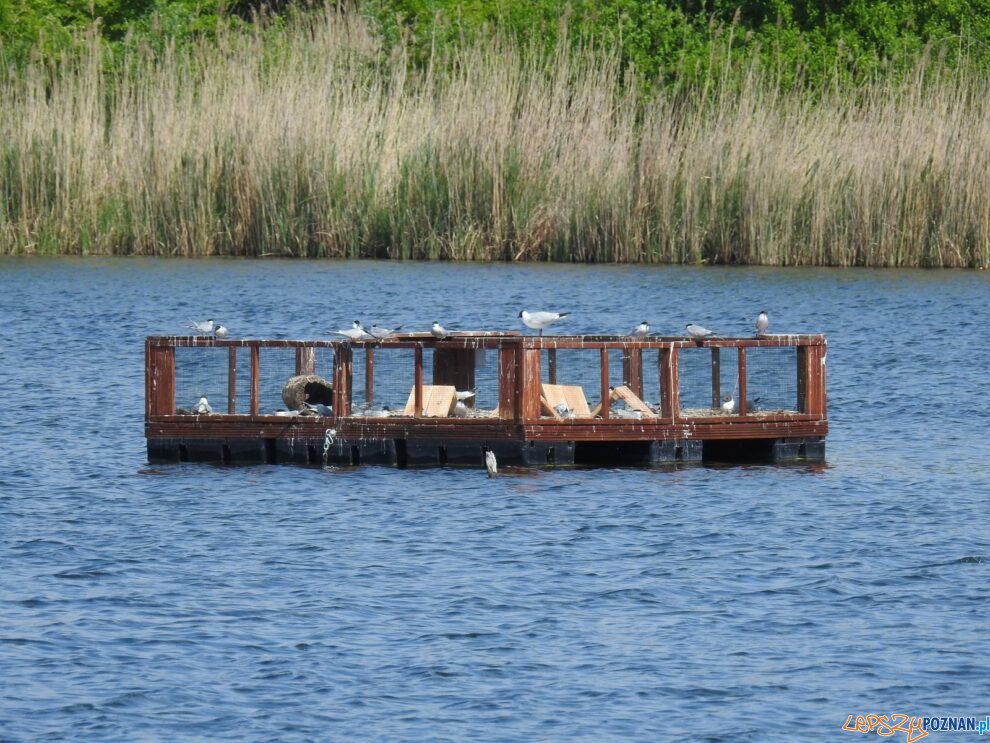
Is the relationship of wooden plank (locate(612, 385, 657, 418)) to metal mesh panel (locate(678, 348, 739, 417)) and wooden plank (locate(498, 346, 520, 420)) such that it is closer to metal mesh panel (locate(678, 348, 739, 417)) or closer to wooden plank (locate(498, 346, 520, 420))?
metal mesh panel (locate(678, 348, 739, 417))

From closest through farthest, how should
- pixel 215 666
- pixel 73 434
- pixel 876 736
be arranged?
pixel 876 736
pixel 215 666
pixel 73 434

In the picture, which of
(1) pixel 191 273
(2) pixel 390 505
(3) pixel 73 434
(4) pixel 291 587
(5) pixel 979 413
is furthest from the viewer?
(1) pixel 191 273

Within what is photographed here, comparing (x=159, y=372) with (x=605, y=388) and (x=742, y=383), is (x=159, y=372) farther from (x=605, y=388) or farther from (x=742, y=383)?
(x=742, y=383)

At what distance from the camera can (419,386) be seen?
56.7 feet

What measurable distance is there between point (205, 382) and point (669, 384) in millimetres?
4337

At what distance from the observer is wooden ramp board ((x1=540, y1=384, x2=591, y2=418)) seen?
17.7 m

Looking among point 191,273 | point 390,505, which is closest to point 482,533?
point 390,505

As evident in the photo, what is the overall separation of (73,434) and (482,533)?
20.9 ft

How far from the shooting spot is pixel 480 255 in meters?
35.3

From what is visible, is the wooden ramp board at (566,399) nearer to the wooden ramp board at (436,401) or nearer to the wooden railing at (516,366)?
the wooden railing at (516,366)

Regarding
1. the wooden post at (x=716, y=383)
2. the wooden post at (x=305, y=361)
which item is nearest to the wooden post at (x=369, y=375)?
the wooden post at (x=305, y=361)

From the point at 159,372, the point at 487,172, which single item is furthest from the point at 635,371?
the point at 487,172

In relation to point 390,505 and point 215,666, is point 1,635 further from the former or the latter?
point 390,505


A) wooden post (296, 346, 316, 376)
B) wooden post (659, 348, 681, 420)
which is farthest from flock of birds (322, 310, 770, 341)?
wooden post (296, 346, 316, 376)
